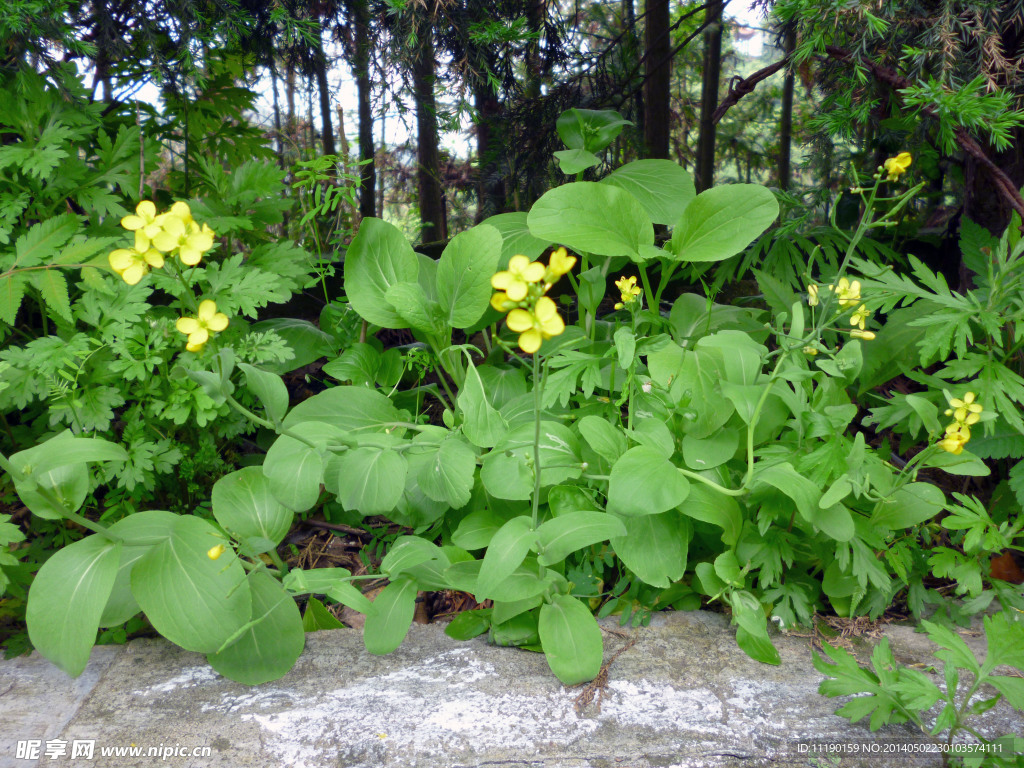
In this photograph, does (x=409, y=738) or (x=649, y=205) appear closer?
(x=409, y=738)

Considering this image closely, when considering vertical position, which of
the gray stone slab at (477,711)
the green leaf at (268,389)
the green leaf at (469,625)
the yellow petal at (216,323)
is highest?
the yellow petal at (216,323)

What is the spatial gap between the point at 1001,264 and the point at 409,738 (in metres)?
1.96

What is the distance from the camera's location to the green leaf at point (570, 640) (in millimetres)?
1427

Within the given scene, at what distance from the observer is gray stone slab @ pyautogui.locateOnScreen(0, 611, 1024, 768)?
50.1 inches

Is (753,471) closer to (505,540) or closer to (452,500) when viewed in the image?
(505,540)

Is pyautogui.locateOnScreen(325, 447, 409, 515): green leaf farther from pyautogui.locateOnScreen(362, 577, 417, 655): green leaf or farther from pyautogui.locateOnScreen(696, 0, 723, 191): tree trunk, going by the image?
pyautogui.locateOnScreen(696, 0, 723, 191): tree trunk

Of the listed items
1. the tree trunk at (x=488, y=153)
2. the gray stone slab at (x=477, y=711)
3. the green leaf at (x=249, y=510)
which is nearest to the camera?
the gray stone slab at (x=477, y=711)

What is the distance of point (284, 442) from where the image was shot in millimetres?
1639

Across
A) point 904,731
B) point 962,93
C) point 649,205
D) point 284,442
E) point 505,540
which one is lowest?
point 904,731

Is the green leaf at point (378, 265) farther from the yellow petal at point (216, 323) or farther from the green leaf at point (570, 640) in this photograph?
the green leaf at point (570, 640)

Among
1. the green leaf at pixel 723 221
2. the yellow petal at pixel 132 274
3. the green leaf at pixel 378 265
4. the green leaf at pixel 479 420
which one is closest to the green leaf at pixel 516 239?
the green leaf at pixel 378 265

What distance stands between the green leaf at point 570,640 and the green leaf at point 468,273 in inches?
36.8

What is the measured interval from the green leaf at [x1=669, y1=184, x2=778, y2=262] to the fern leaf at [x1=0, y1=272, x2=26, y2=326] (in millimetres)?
1924

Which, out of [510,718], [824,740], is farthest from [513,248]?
[824,740]
